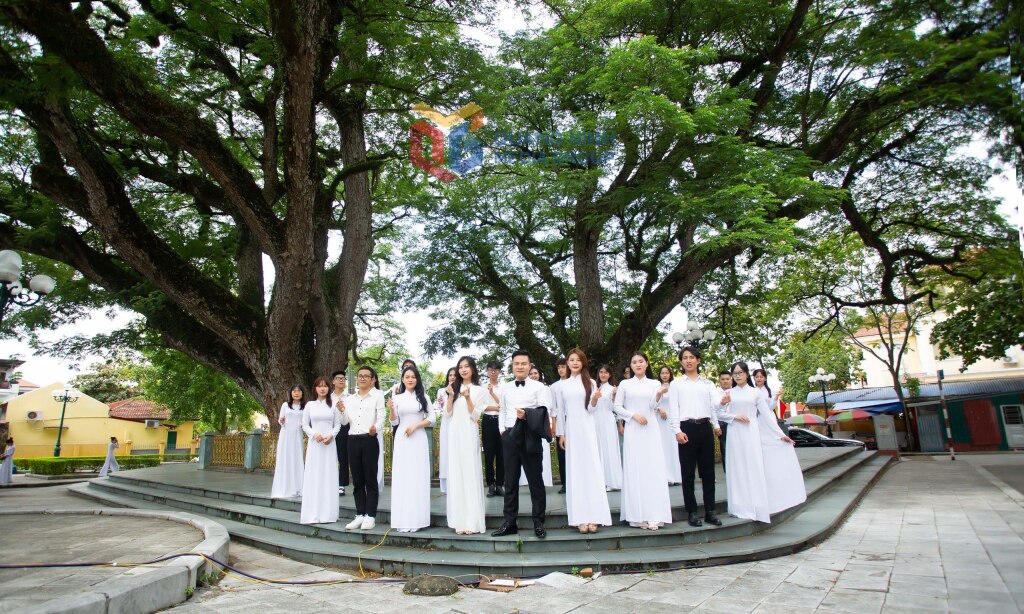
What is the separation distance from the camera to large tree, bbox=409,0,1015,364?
382 inches

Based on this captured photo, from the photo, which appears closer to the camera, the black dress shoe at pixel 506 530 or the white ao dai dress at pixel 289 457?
the black dress shoe at pixel 506 530

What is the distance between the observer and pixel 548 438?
5.28 m

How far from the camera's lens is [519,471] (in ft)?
17.3

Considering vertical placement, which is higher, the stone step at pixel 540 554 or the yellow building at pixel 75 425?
the yellow building at pixel 75 425

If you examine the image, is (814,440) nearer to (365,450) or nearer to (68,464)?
(365,450)

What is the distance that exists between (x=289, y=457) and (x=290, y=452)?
84mm

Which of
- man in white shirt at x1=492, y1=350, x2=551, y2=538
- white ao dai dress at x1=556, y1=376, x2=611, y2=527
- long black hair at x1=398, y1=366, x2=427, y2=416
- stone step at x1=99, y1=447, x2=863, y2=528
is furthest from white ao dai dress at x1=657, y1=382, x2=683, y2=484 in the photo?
long black hair at x1=398, y1=366, x2=427, y2=416

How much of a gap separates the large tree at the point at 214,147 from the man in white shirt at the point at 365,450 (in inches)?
147

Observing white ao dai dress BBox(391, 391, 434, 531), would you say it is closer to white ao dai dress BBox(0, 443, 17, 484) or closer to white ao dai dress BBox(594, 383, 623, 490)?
white ao dai dress BBox(594, 383, 623, 490)

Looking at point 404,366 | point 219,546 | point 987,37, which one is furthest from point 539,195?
point 987,37

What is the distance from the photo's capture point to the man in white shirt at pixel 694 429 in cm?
556

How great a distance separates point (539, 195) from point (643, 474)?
695 cm

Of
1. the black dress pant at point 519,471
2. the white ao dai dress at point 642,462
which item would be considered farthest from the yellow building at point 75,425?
the white ao dai dress at point 642,462

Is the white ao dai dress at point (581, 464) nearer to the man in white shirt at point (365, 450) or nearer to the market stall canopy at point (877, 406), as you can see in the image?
the man in white shirt at point (365, 450)
